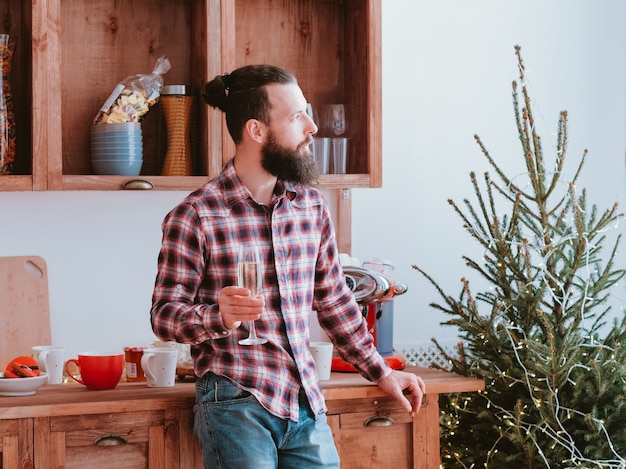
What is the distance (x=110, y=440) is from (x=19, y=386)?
0.26m

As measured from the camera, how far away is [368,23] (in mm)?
2924

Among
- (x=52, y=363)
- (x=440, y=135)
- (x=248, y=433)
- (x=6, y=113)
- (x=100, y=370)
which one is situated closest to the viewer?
(x=248, y=433)

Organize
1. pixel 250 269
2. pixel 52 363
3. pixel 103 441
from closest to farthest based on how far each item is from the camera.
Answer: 1. pixel 250 269
2. pixel 103 441
3. pixel 52 363

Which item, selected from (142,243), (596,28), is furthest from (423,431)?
(596,28)

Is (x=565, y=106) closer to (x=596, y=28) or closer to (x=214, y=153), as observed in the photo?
(x=596, y=28)

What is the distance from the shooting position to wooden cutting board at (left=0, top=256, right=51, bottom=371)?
2824 millimetres

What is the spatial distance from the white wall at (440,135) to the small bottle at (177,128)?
1.01 feet

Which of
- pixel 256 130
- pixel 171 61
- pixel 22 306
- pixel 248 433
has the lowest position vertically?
pixel 248 433

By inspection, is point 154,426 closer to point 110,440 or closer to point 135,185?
point 110,440

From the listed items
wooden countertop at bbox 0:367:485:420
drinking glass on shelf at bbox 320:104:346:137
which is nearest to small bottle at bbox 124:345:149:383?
wooden countertop at bbox 0:367:485:420

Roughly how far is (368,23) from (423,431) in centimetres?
122

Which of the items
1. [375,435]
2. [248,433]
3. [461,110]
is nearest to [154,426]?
[248,433]

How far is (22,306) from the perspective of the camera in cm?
285

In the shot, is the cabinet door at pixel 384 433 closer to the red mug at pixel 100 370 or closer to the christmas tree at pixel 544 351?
the christmas tree at pixel 544 351
